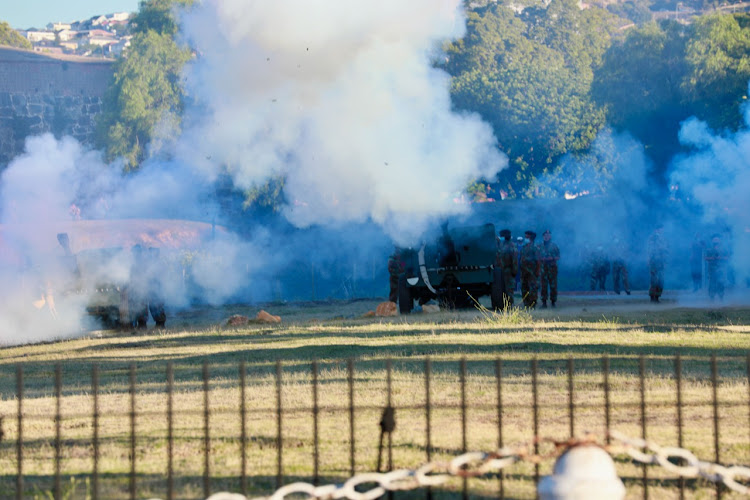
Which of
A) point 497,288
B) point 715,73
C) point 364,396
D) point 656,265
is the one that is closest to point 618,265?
point 656,265

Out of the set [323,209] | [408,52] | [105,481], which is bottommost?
[105,481]

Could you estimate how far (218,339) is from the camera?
16.7 m

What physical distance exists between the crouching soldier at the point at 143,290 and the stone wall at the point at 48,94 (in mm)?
41356

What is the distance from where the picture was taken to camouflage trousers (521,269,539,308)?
73.0 feet

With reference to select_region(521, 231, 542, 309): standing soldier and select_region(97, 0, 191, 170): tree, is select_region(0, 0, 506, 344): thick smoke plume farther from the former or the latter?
select_region(97, 0, 191, 170): tree

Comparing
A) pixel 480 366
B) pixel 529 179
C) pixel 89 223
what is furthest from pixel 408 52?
pixel 529 179

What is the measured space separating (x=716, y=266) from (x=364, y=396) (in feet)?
50.7

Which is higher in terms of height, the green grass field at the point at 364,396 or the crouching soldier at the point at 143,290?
the crouching soldier at the point at 143,290

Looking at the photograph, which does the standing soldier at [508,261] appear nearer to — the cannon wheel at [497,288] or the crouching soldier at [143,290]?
the cannon wheel at [497,288]

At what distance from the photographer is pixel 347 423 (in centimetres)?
830

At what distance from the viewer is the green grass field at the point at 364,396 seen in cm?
667

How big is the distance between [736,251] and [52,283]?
19.2 m

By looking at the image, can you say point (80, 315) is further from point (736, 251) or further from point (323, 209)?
point (736, 251)

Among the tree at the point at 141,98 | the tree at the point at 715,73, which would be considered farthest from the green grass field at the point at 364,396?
the tree at the point at 141,98
